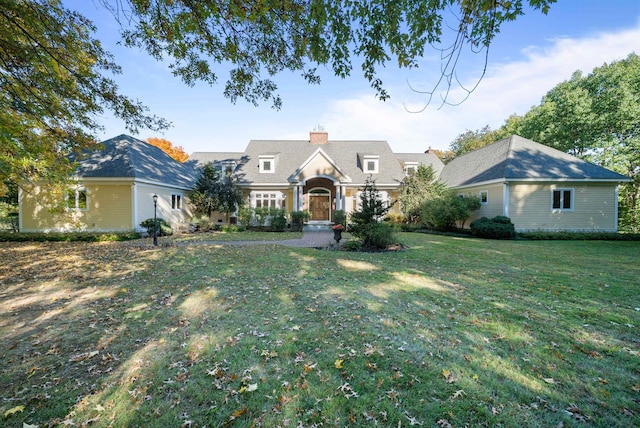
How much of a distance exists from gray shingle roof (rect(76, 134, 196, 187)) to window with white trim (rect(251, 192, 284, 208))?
5421 millimetres

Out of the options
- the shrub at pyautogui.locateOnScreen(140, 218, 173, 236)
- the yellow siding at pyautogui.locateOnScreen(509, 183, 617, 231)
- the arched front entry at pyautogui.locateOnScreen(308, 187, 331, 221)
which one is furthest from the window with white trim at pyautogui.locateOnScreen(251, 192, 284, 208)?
the yellow siding at pyautogui.locateOnScreen(509, 183, 617, 231)

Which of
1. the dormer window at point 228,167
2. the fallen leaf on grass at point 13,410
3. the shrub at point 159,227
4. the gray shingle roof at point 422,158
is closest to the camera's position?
the fallen leaf on grass at point 13,410

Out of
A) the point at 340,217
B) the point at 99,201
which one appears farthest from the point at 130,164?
the point at 340,217

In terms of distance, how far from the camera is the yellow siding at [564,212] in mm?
17547

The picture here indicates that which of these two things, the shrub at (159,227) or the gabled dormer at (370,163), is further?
the gabled dormer at (370,163)

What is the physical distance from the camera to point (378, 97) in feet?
16.3

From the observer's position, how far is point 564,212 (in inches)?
696

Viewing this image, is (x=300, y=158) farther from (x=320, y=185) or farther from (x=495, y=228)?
(x=495, y=228)

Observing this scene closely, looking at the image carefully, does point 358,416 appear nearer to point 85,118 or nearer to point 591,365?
point 591,365

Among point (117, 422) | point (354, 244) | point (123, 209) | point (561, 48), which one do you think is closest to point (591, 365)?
point (117, 422)

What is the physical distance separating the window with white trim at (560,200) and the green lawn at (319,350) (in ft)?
40.9

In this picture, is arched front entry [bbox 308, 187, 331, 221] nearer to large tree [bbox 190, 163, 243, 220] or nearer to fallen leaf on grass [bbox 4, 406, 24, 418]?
large tree [bbox 190, 163, 243, 220]

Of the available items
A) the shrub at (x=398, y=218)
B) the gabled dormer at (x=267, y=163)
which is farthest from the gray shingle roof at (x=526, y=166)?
the gabled dormer at (x=267, y=163)

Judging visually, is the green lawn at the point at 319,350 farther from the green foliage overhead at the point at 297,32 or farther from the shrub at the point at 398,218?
the shrub at the point at 398,218
